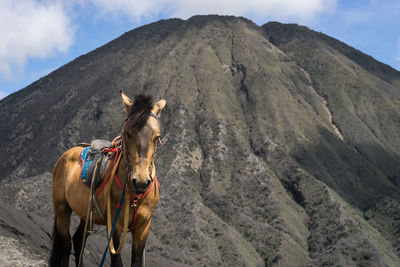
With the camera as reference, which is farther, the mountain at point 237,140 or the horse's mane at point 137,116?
the mountain at point 237,140

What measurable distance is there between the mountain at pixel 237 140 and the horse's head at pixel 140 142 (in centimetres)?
1837

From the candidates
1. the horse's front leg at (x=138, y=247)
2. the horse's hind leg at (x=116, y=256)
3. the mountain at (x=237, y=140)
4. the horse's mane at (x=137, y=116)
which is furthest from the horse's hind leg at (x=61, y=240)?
the mountain at (x=237, y=140)

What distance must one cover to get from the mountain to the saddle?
1688 cm

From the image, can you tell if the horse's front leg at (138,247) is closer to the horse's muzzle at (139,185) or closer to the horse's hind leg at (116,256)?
the horse's hind leg at (116,256)

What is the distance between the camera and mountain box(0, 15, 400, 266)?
49.5 meters

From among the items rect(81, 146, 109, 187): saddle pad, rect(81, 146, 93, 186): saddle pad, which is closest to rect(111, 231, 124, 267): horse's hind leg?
rect(81, 146, 109, 187): saddle pad

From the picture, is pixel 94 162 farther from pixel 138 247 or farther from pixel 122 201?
pixel 138 247

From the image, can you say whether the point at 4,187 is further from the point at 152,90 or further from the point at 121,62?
the point at 121,62

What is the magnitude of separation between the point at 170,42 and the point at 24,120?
1281 inches

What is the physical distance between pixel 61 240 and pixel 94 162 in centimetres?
157

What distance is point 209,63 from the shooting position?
Result: 8138 centimetres

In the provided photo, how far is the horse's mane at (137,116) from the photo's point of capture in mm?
4557

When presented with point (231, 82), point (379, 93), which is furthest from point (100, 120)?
point (379, 93)

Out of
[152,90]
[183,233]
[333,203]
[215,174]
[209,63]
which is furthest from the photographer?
[209,63]
